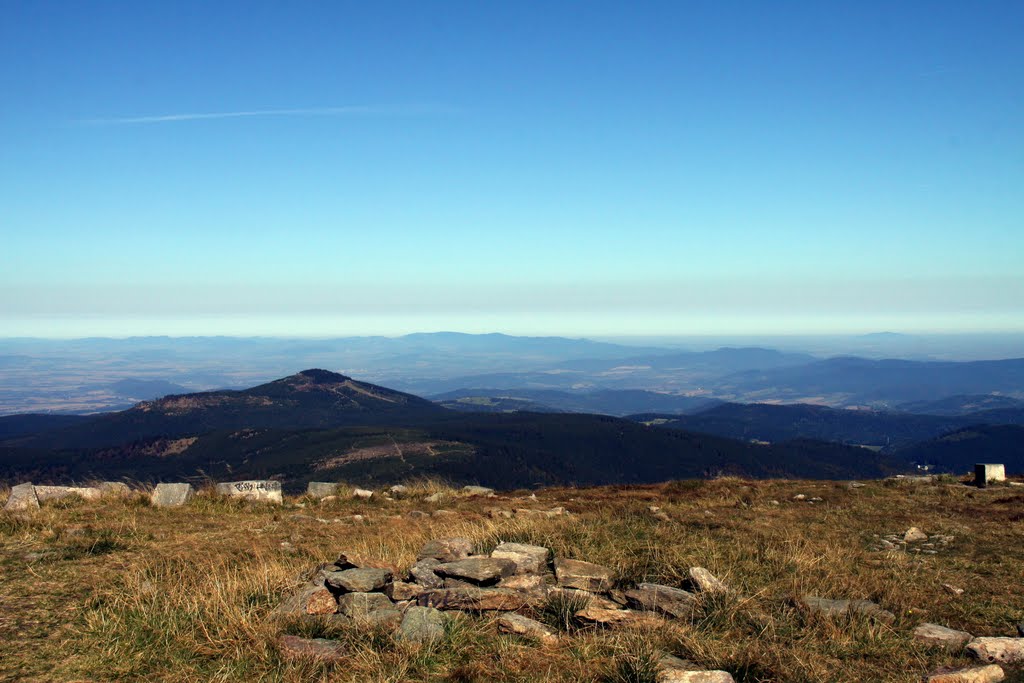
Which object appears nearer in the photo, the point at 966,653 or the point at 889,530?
the point at 966,653

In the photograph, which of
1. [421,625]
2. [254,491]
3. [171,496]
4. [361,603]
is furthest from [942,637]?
[254,491]

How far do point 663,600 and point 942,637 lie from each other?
302cm

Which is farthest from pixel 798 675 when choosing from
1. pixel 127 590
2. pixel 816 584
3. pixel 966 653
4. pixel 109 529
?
pixel 109 529

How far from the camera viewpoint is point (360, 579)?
833 centimetres

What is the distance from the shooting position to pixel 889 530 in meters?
14.4

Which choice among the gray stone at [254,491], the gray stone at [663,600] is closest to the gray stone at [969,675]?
the gray stone at [663,600]

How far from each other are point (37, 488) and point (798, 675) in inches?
641

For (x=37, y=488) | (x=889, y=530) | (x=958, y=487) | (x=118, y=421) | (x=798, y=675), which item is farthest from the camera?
(x=118, y=421)

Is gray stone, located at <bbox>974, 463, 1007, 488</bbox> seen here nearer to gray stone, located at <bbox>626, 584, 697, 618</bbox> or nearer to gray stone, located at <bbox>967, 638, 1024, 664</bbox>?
gray stone, located at <bbox>967, 638, 1024, 664</bbox>

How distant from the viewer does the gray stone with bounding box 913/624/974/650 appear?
7.34 meters

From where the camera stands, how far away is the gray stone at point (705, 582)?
8422 mm

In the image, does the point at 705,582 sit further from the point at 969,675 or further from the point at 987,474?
the point at 987,474

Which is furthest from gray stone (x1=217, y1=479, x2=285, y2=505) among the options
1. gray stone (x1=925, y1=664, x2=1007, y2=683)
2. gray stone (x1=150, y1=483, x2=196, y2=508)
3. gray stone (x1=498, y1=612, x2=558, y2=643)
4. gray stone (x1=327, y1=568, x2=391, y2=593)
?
gray stone (x1=925, y1=664, x2=1007, y2=683)

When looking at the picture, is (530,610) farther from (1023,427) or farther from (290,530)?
(1023,427)
